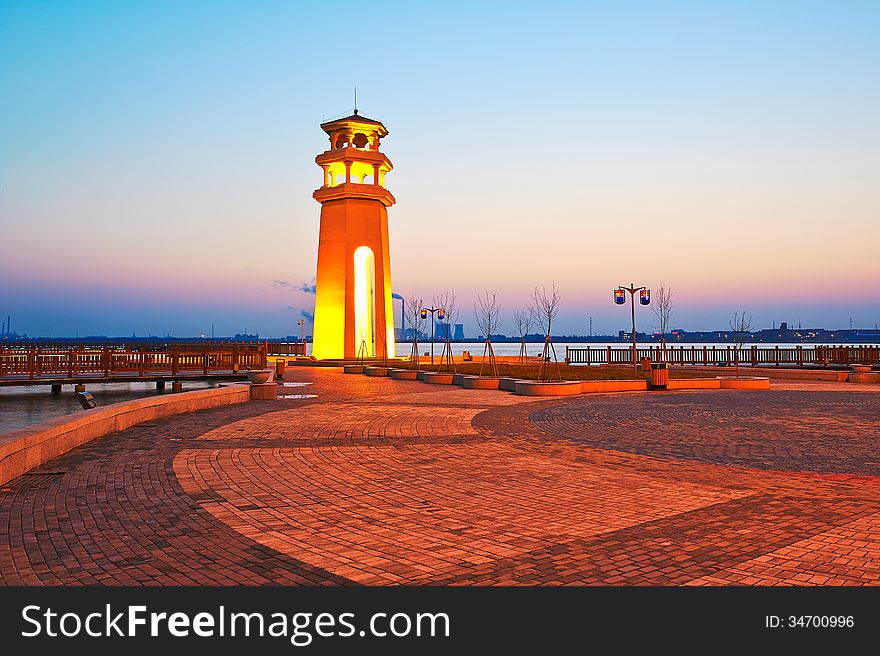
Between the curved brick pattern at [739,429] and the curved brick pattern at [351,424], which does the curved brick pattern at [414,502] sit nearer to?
the curved brick pattern at [351,424]

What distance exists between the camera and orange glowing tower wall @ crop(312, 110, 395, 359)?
135 feet

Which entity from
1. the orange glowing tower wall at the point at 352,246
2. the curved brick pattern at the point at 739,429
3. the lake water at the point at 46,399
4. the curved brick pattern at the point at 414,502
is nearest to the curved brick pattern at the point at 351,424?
the curved brick pattern at the point at 414,502

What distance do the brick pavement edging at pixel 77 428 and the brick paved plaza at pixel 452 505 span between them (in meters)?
0.23

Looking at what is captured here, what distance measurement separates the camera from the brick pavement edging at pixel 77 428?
7675 mm

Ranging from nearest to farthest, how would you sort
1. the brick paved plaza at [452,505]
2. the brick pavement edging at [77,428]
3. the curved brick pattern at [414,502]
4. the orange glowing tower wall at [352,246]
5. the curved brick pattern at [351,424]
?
the brick paved plaza at [452,505] → the curved brick pattern at [414,502] → the brick pavement edging at [77,428] → the curved brick pattern at [351,424] → the orange glowing tower wall at [352,246]

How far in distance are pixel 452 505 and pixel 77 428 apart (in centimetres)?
619

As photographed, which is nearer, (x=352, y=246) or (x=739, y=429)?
(x=739, y=429)

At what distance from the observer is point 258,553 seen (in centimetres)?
500

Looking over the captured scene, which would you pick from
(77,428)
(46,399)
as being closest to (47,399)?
(46,399)

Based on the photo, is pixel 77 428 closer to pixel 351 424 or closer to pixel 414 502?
pixel 351 424

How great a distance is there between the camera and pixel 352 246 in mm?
41031

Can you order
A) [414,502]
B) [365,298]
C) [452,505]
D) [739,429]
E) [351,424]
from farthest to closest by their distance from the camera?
[365,298] → [351,424] → [739,429] → [414,502] → [452,505]

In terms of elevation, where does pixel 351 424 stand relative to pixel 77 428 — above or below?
below

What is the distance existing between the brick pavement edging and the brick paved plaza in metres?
0.23
